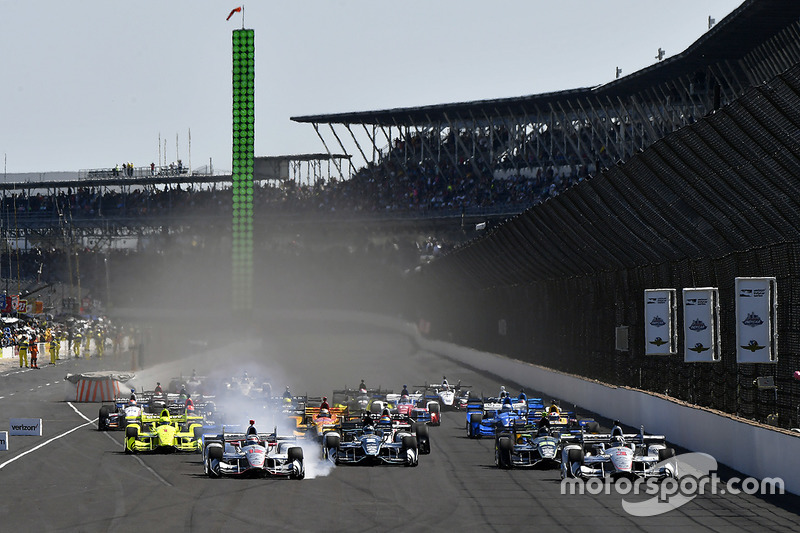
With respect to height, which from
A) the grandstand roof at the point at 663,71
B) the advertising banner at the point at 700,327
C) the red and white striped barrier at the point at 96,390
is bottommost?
the red and white striped barrier at the point at 96,390

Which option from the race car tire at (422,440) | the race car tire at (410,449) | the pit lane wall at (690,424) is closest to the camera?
the pit lane wall at (690,424)

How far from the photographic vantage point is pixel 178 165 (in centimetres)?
11775

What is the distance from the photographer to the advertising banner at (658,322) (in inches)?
1037

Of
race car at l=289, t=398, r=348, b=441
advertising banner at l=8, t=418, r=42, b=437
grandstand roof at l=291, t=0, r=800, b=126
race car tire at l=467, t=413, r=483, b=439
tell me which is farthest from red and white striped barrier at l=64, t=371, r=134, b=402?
grandstand roof at l=291, t=0, r=800, b=126

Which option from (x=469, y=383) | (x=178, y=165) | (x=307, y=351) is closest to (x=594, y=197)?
(x=469, y=383)

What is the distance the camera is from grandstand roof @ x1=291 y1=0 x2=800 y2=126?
57.0 metres

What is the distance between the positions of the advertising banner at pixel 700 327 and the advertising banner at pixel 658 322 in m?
1.75

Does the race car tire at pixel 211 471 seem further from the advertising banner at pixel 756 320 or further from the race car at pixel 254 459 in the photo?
the advertising banner at pixel 756 320

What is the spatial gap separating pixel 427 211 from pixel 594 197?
55007mm

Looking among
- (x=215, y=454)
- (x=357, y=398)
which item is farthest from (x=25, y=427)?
(x=215, y=454)

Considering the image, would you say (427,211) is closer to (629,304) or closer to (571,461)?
(629,304)

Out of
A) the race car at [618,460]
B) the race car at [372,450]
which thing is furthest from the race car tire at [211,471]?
the race car at [618,460]

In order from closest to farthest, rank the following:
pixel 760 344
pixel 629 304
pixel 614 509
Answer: pixel 614 509
pixel 760 344
pixel 629 304

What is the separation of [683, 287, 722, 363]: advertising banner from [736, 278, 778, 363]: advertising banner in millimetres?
2081
